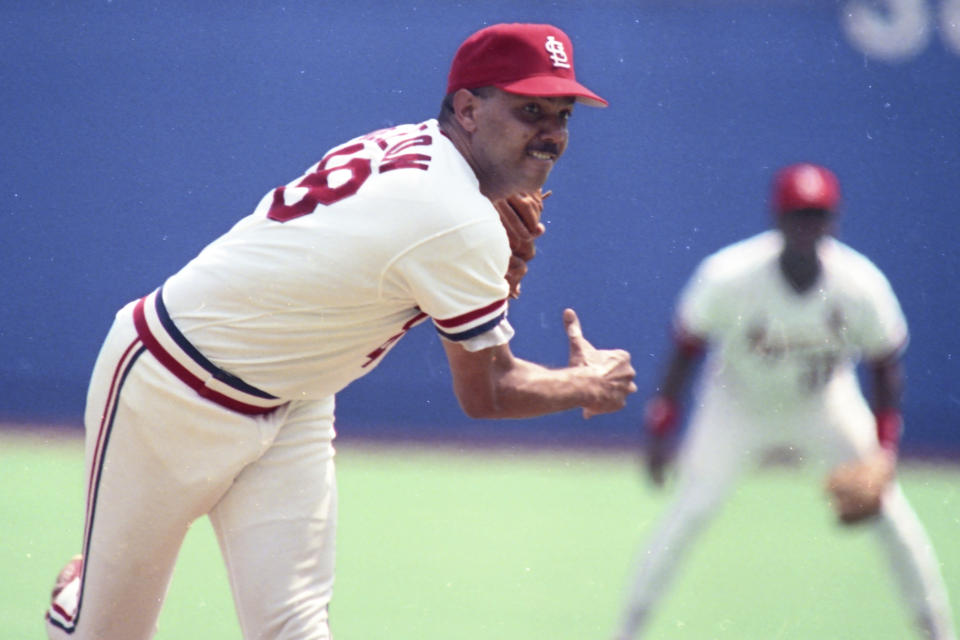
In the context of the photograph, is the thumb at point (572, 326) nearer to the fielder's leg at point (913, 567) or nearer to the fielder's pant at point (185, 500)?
the fielder's pant at point (185, 500)

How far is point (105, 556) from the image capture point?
2451 millimetres

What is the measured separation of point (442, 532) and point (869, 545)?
1710 mm

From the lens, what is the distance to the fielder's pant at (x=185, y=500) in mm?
2395

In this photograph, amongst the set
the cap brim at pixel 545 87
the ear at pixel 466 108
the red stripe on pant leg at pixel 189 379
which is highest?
the cap brim at pixel 545 87

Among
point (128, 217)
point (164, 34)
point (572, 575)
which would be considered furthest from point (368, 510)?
point (164, 34)

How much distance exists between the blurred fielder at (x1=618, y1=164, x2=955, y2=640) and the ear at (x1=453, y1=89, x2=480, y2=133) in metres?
1.56

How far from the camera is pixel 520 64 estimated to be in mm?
2396

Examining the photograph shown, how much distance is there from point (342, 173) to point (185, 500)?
2.44ft

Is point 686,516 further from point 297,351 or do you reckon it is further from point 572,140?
point 572,140

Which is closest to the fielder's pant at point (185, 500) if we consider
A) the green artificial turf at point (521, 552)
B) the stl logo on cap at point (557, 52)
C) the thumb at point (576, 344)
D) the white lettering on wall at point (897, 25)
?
the thumb at point (576, 344)

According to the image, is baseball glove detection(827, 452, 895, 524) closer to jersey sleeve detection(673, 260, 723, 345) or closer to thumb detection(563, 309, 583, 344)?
jersey sleeve detection(673, 260, 723, 345)

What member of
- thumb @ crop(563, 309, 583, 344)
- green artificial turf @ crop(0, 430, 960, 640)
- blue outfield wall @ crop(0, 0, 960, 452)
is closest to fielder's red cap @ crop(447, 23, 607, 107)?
thumb @ crop(563, 309, 583, 344)

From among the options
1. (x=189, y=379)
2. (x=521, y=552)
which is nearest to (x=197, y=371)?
(x=189, y=379)

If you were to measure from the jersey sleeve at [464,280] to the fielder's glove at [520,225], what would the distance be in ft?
1.33
